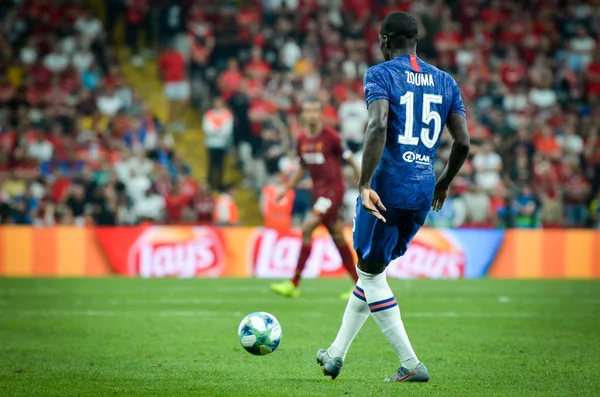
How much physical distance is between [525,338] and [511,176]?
14.1 metres

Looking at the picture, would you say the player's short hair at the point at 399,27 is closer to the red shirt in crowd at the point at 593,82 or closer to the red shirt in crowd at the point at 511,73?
the red shirt in crowd at the point at 511,73

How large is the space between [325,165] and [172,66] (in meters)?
11.2

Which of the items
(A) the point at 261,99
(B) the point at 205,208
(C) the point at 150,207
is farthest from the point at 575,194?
(C) the point at 150,207

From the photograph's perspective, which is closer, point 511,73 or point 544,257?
point 544,257

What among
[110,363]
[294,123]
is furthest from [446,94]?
[294,123]

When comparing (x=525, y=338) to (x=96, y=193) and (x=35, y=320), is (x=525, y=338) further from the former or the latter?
(x=96, y=193)

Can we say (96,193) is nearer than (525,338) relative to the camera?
No

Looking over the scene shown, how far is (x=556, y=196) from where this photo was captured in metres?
22.7

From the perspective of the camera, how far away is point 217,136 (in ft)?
73.6

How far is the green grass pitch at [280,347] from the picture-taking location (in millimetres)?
6770

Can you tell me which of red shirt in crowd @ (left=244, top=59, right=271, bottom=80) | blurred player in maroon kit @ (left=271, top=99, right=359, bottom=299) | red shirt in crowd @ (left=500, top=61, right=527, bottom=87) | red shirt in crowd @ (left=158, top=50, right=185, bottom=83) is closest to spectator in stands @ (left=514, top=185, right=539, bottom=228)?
red shirt in crowd @ (left=500, top=61, right=527, bottom=87)

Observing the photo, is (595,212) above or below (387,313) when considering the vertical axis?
→ below

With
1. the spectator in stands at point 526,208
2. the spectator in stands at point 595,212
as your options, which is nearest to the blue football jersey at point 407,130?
the spectator in stands at point 526,208

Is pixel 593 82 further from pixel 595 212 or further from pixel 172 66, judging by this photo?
pixel 172 66
